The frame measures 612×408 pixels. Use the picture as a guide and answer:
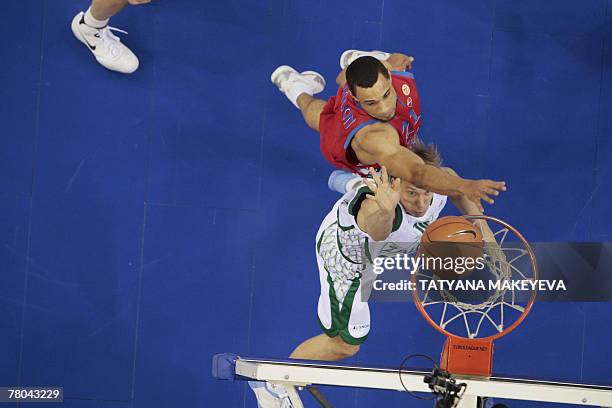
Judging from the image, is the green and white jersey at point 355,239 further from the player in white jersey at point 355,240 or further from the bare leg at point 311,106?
the bare leg at point 311,106

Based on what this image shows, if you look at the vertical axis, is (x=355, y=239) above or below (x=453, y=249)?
above

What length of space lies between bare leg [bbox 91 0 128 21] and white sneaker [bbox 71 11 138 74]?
0.28 feet

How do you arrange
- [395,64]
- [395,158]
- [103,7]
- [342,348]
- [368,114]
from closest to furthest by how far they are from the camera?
1. [395,158]
2. [368,114]
3. [103,7]
4. [342,348]
5. [395,64]

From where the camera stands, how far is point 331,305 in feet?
16.7

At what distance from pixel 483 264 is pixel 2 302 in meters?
3.07

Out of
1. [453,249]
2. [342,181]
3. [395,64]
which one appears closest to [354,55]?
[395,64]

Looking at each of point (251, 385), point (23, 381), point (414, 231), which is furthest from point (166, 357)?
point (414, 231)

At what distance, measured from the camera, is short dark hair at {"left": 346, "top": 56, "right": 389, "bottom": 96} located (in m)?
4.62

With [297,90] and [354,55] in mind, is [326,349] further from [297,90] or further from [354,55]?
[354,55]

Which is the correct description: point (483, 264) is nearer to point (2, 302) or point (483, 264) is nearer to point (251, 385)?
point (251, 385)

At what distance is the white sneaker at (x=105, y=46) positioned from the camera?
5.05 m

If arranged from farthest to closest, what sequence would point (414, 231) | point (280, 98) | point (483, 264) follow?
point (280, 98)
point (414, 231)
point (483, 264)

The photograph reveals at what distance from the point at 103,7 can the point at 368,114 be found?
6.05 ft

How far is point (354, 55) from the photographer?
522cm
